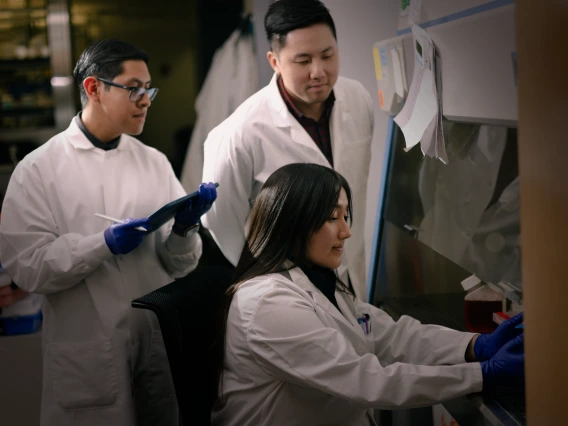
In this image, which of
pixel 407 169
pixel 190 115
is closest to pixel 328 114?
pixel 407 169

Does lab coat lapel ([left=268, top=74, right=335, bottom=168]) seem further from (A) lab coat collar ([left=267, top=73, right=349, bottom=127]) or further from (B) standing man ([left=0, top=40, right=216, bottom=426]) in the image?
(B) standing man ([left=0, top=40, right=216, bottom=426])

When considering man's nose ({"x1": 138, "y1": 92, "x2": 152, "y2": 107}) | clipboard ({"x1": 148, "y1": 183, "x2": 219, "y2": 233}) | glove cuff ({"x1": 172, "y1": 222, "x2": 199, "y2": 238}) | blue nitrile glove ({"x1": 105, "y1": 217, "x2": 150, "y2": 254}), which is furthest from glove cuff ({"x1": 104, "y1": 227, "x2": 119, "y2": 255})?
man's nose ({"x1": 138, "y1": 92, "x2": 152, "y2": 107})

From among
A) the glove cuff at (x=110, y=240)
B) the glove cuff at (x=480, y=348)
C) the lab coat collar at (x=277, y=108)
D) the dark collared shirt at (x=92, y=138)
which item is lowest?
the glove cuff at (x=480, y=348)

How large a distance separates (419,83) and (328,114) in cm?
60

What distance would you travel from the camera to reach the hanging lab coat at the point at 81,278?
1.95 meters

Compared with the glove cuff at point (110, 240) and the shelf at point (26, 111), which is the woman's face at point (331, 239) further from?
the shelf at point (26, 111)

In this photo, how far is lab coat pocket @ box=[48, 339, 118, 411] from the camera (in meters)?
1.99

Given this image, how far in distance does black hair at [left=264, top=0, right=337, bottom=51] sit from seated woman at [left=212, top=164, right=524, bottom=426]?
0.64 metres

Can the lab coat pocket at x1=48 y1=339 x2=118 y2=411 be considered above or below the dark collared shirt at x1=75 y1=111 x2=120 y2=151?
below

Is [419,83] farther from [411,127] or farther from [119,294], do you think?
[119,294]

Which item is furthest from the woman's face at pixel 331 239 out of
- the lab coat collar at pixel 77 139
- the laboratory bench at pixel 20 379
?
the laboratory bench at pixel 20 379

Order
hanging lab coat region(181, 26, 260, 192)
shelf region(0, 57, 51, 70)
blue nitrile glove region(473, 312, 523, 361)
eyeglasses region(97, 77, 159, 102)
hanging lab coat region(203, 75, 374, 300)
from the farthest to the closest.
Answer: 1. shelf region(0, 57, 51, 70)
2. hanging lab coat region(181, 26, 260, 192)
3. hanging lab coat region(203, 75, 374, 300)
4. eyeglasses region(97, 77, 159, 102)
5. blue nitrile glove region(473, 312, 523, 361)

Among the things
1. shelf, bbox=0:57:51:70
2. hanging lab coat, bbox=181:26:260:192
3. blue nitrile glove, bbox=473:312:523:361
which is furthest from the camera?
shelf, bbox=0:57:51:70

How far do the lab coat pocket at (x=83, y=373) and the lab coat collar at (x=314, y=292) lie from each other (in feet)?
2.27
